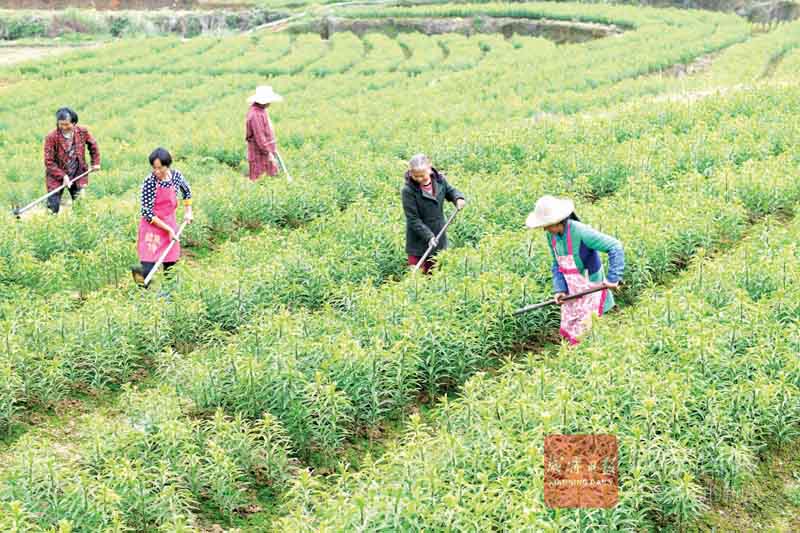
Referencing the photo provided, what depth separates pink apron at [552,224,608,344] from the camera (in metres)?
8.34

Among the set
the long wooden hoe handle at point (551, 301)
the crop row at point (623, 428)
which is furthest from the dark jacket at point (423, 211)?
the crop row at point (623, 428)

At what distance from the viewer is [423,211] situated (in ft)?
33.2

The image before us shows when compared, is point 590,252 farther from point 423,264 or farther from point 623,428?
point 423,264

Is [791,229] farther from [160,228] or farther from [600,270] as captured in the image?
[160,228]

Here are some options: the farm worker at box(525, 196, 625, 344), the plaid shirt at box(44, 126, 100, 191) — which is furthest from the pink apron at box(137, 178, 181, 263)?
the farm worker at box(525, 196, 625, 344)

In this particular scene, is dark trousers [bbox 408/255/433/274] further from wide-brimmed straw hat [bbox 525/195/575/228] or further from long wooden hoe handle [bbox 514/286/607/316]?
wide-brimmed straw hat [bbox 525/195/575/228]

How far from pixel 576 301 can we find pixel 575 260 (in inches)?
15.5

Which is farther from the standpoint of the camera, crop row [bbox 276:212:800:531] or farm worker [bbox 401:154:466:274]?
farm worker [bbox 401:154:466:274]

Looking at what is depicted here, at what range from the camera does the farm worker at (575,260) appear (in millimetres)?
8000

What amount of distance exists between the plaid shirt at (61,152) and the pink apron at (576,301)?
Result: 24.4 feet

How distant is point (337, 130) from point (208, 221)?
6634 millimetres

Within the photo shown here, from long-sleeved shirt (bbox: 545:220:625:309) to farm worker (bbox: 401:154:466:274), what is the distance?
5.83 feet

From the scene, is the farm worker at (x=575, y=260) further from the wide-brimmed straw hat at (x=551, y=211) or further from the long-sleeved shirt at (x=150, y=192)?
the long-sleeved shirt at (x=150, y=192)

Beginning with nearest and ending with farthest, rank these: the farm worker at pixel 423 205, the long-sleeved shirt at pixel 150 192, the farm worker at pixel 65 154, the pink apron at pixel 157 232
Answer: the farm worker at pixel 423 205
the long-sleeved shirt at pixel 150 192
the pink apron at pixel 157 232
the farm worker at pixel 65 154
